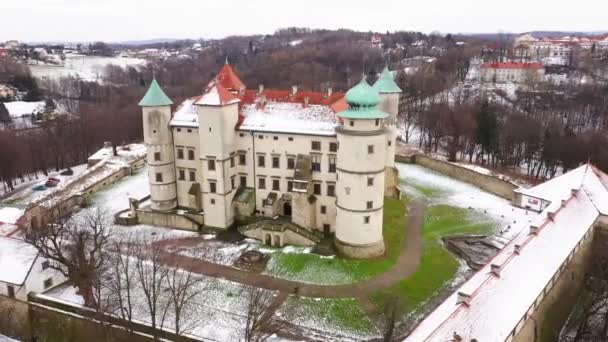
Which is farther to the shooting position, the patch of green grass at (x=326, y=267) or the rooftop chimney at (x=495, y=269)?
the patch of green grass at (x=326, y=267)

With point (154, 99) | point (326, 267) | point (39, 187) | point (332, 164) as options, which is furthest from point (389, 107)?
point (39, 187)

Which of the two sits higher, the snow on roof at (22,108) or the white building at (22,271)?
the snow on roof at (22,108)

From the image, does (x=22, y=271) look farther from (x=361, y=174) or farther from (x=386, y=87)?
(x=386, y=87)

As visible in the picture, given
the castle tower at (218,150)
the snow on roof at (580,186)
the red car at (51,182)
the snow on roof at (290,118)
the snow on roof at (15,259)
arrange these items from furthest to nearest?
the red car at (51,182)
the snow on roof at (290,118)
the castle tower at (218,150)
the snow on roof at (580,186)
the snow on roof at (15,259)

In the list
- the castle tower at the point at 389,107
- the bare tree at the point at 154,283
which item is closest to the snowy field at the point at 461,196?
the castle tower at the point at 389,107

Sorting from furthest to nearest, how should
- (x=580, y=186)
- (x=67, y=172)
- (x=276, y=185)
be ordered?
(x=67, y=172), (x=276, y=185), (x=580, y=186)

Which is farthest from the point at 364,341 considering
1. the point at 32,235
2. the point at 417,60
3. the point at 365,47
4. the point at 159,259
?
Result: the point at 365,47

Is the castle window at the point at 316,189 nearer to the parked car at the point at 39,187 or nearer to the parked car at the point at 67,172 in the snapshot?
the parked car at the point at 39,187
